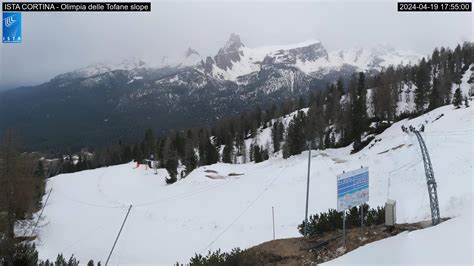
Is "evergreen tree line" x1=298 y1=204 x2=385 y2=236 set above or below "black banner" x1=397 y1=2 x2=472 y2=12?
below

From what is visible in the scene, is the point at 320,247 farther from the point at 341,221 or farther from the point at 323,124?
the point at 323,124

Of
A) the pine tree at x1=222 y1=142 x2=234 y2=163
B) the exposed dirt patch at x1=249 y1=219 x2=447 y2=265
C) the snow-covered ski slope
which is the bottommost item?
the pine tree at x1=222 y1=142 x2=234 y2=163

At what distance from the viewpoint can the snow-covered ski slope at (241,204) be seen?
28.0 m

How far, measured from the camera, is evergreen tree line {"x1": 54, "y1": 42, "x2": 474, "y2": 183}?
8181cm

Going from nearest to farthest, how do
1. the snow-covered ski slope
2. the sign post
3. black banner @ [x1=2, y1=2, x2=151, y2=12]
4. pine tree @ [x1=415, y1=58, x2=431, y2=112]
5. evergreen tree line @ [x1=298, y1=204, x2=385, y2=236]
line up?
the sign post, evergreen tree line @ [x1=298, y1=204, x2=385, y2=236], black banner @ [x1=2, y1=2, x2=151, y2=12], the snow-covered ski slope, pine tree @ [x1=415, y1=58, x2=431, y2=112]

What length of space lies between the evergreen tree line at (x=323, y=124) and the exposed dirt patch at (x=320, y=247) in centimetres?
4791

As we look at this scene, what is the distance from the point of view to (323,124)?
299ft

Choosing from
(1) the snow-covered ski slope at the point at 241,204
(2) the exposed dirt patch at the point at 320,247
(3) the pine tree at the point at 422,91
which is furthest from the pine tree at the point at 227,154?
(2) the exposed dirt patch at the point at 320,247

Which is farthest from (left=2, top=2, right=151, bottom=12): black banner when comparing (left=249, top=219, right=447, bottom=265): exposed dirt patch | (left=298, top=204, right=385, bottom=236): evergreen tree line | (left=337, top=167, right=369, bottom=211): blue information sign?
(left=298, top=204, right=385, bottom=236): evergreen tree line

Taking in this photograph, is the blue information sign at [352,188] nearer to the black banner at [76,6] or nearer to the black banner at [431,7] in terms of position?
the black banner at [431,7]

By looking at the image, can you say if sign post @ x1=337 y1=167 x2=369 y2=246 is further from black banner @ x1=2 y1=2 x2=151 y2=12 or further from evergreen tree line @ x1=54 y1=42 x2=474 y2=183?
evergreen tree line @ x1=54 y1=42 x2=474 y2=183

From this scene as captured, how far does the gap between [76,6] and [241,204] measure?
2617 cm

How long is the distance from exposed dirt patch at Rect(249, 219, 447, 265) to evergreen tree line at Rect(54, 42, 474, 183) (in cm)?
4791

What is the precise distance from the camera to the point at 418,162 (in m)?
34.8
